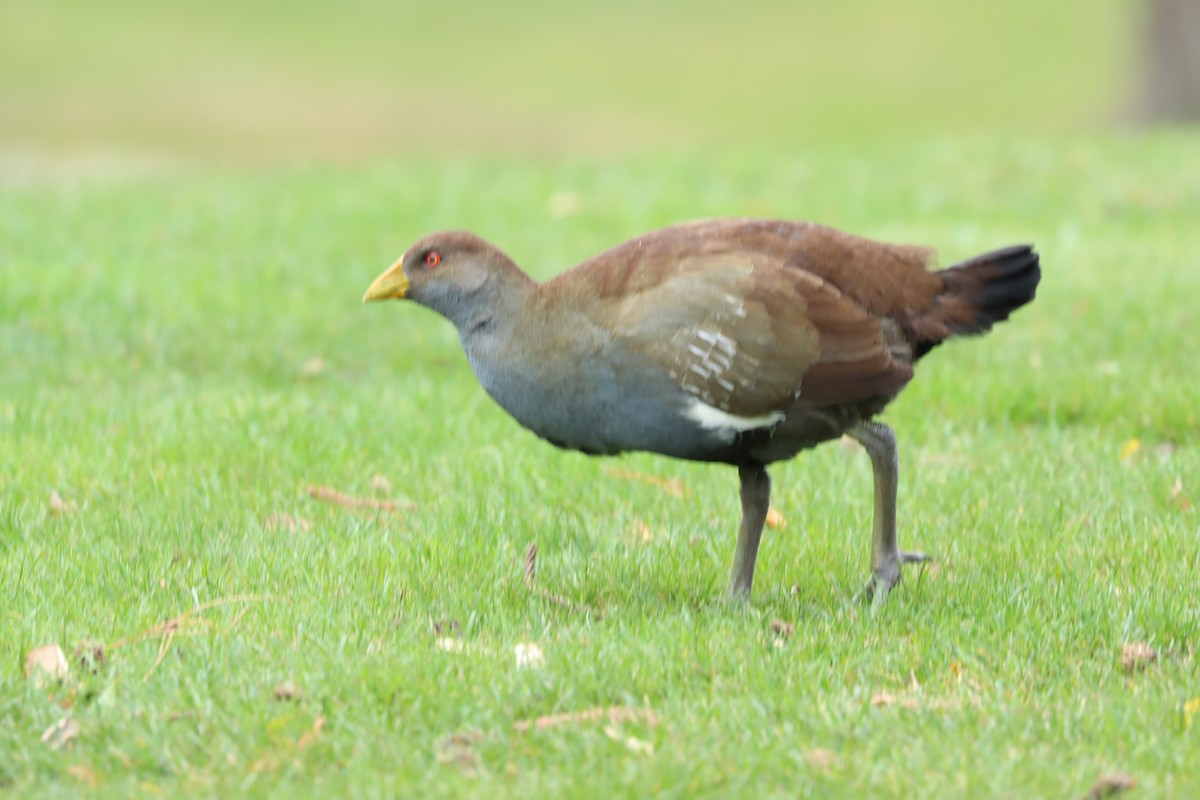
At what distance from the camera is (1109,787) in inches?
144

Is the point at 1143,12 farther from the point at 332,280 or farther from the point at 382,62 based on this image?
the point at 382,62

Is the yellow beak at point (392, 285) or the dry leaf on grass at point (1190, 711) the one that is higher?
the yellow beak at point (392, 285)

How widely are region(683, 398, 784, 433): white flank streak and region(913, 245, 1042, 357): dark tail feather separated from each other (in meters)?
0.73

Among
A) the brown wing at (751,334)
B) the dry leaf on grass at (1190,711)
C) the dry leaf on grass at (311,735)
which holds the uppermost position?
the brown wing at (751,334)

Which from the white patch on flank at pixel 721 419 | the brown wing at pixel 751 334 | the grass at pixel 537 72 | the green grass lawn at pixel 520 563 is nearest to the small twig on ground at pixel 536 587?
the green grass lawn at pixel 520 563

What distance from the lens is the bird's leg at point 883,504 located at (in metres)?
4.98

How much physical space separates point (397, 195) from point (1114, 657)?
851 cm

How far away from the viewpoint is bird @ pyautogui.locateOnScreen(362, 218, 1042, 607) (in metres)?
4.53

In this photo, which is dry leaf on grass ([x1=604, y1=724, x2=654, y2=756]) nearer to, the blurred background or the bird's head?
the bird's head

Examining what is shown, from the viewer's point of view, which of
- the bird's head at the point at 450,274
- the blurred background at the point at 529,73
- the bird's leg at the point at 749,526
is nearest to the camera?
the bird's head at the point at 450,274

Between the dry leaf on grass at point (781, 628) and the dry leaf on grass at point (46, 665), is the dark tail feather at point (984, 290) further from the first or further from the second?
the dry leaf on grass at point (46, 665)

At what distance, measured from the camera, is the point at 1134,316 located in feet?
28.4

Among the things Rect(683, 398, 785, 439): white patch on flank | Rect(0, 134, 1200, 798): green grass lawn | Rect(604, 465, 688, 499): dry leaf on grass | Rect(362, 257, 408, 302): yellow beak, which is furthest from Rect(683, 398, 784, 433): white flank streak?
Rect(604, 465, 688, 499): dry leaf on grass

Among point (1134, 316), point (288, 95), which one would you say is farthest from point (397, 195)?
point (288, 95)
